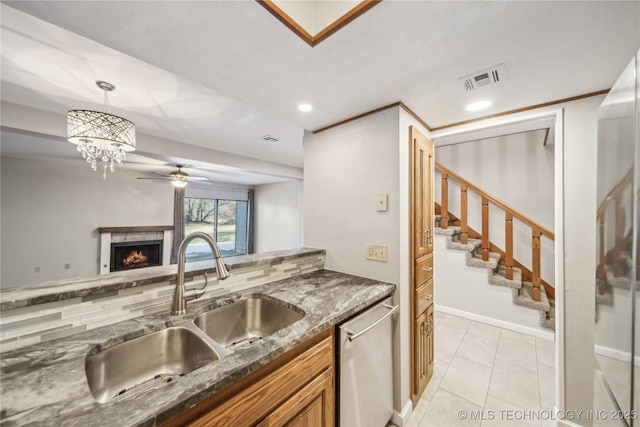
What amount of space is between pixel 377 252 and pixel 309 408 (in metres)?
1.01

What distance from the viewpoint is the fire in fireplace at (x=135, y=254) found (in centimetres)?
524

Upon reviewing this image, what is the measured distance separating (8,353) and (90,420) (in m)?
0.63

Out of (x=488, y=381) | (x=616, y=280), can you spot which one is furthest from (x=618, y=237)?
(x=488, y=381)

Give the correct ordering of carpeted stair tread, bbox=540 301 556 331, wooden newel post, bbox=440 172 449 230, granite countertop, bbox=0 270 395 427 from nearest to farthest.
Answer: granite countertop, bbox=0 270 395 427 < carpeted stair tread, bbox=540 301 556 331 < wooden newel post, bbox=440 172 449 230

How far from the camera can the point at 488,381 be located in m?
2.00

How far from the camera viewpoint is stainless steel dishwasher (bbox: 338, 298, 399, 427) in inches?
47.6

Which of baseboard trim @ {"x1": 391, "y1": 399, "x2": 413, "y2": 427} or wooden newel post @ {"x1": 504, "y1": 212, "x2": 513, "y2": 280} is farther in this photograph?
wooden newel post @ {"x1": 504, "y1": 212, "x2": 513, "y2": 280}

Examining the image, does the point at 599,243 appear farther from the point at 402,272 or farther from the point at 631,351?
the point at 402,272

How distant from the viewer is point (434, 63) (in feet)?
4.01

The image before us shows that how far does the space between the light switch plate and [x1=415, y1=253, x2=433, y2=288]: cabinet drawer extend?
48 cm

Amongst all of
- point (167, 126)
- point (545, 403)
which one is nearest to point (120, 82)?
point (167, 126)

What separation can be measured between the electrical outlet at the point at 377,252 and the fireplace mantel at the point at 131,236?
5.83 metres

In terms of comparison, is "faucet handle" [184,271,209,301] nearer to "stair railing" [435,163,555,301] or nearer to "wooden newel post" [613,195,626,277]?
"wooden newel post" [613,195,626,277]

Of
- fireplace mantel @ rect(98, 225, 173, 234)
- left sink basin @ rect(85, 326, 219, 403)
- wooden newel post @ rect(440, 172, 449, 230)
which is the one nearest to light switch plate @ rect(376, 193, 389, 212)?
left sink basin @ rect(85, 326, 219, 403)
